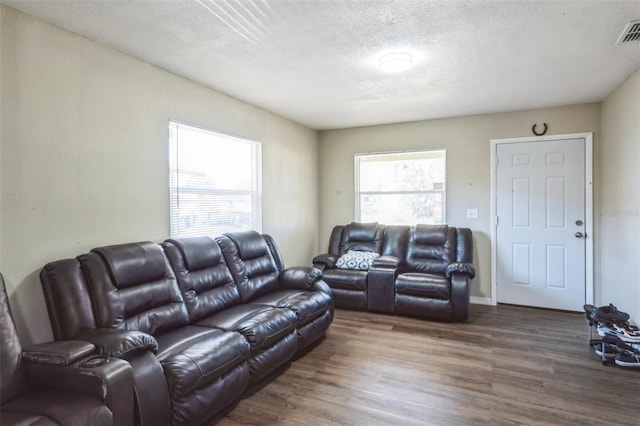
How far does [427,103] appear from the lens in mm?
4262

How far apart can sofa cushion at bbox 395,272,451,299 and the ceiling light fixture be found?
241cm

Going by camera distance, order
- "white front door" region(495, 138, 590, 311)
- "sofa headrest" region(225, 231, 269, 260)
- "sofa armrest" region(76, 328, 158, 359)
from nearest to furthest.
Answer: "sofa armrest" region(76, 328, 158, 359), "sofa headrest" region(225, 231, 269, 260), "white front door" region(495, 138, 590, 311)

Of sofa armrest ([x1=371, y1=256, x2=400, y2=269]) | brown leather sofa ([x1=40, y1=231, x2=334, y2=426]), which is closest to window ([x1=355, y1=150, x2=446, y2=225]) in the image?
sofa armrest ([x1=371, y1=256, x2=400, y2=269])

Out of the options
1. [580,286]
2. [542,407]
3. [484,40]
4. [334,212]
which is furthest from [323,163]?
[542,407]

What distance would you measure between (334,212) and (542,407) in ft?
12.9

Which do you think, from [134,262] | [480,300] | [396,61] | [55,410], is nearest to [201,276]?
[134,262]

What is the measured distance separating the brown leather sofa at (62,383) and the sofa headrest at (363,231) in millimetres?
3789

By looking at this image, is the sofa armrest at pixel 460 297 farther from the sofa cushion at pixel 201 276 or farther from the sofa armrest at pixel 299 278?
the sofa cushion at pixel 201 276

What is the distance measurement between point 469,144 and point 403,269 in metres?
1.98

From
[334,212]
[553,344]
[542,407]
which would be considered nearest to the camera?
[542,407]

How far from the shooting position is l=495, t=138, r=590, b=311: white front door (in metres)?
4.38

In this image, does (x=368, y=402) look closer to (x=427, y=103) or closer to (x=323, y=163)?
(x=427, y=103)

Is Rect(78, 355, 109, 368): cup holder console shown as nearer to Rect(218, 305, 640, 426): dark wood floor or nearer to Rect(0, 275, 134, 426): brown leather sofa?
Rect(0, 275, 134, 426): brown leather sofa

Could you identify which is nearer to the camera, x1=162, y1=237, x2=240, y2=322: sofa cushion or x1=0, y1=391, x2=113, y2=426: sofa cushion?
x1=0, y1=391, x2=113, y2=426: sofa cushion
